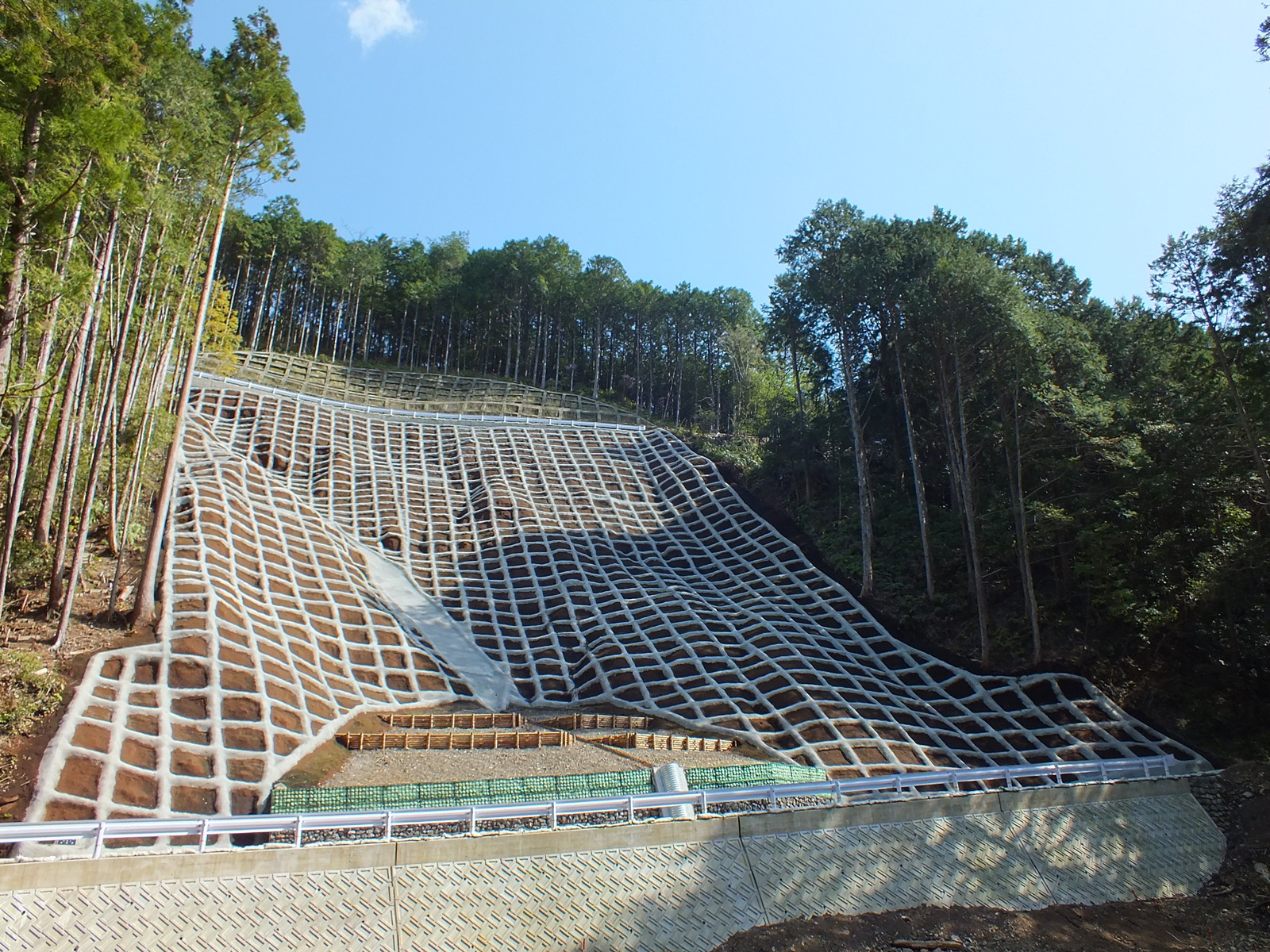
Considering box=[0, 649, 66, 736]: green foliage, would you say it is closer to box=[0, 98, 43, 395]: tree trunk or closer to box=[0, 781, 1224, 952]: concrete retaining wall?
box=[0, 98, 43, 395]: tree trunk

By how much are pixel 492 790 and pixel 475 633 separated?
30.1 ft

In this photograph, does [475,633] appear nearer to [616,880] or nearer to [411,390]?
[616,880]

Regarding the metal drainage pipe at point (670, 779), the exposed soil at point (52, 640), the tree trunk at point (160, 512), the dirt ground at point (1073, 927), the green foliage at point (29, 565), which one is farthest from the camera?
the tree trunk at point (160, 512)

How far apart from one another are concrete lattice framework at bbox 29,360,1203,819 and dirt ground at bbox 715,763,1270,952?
142 inches

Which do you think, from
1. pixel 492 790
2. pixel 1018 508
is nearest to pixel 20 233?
pixel 492 790

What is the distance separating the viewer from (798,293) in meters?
25.0

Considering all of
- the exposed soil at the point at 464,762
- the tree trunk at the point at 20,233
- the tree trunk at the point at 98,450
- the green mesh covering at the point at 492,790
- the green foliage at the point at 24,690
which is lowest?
the exposed soil at the point at 464,762

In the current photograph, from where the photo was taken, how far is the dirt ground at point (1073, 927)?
351 inches

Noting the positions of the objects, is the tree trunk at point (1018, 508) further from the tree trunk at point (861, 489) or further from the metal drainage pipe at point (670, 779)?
the metal drainage pipe at point (670, 779)

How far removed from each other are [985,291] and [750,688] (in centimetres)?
1208

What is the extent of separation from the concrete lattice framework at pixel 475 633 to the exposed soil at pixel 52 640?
0.24 meters

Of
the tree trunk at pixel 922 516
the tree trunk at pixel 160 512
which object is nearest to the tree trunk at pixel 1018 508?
the tree trunk at pixel 922 516

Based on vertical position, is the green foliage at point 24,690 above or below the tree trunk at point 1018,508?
below

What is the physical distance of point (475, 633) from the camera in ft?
66.4
